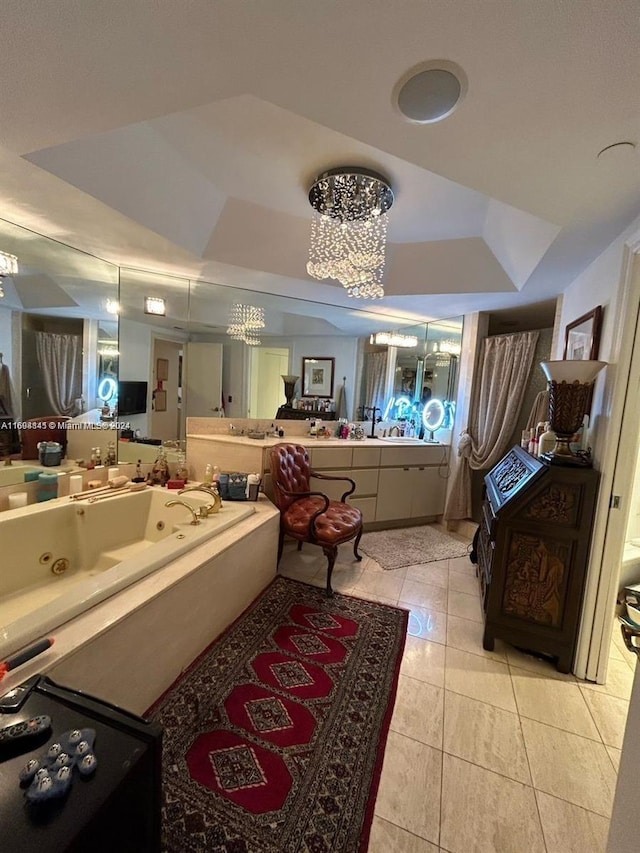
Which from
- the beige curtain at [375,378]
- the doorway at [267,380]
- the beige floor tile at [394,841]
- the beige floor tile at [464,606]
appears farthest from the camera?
the beige curtain at [375,378]

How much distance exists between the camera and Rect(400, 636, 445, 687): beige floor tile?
185 cm

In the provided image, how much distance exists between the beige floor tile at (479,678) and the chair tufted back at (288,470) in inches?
59.7

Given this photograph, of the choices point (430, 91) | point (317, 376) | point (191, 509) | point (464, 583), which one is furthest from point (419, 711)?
point (317, 376)

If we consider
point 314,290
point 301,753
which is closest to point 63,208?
point 314,290

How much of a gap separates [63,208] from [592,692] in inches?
149

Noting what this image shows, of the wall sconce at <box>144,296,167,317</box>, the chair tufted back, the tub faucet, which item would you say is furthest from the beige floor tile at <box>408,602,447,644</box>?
the wall sconce at <box>144,296,167,317</box>

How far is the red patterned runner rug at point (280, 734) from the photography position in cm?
115

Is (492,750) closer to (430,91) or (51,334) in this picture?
(430,91)

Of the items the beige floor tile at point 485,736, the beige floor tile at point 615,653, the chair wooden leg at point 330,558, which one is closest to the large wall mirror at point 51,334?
the chair wooden leg at point 330,558

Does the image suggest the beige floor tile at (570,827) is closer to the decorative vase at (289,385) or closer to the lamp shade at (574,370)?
the lamp shade at (574,370)

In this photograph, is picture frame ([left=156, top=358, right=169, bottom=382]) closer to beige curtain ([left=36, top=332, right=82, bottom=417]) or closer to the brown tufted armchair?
beige curtain ([left=36, top=332, right=82, bottom=417])

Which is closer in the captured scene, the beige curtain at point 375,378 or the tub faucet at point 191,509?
the tub faucet at point 191,509

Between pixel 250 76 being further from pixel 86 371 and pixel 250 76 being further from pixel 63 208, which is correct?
pixel 86 371

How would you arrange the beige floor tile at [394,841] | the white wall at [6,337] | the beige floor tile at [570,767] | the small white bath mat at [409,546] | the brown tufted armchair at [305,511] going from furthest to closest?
the small white bath mat at [409,546], the brown tufted armchair at [305,511], the white wall at [6,337], the beige floor tile at [570,767], the beige floor tile at [394,841]
